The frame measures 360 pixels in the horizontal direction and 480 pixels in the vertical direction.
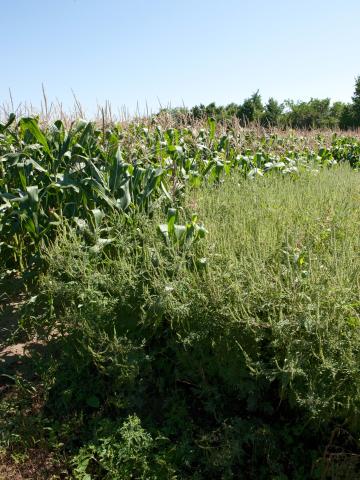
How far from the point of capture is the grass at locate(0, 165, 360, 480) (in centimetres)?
257

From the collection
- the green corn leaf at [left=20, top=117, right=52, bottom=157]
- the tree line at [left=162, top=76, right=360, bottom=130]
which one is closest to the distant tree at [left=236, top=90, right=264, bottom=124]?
the tree line at [left=162, top=76, right=360, bottom=130]

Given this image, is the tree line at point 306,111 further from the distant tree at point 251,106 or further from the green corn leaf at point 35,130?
the green corn leaf at point 35,130

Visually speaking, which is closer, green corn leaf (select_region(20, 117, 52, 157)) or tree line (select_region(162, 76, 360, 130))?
green corn leaf (select_region(20, 117, 52, 157))

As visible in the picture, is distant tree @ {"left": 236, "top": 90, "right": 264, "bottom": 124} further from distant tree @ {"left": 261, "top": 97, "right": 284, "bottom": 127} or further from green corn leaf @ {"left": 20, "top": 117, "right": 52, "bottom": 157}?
green corn leaf @ {"left": 20, "top": 117, "right": 52, "bottom": 157}

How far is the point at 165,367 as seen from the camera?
10.8 feet

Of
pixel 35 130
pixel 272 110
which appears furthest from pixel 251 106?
pixel 35 130

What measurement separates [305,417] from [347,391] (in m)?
0.43

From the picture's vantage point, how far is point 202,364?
2982 millimetres

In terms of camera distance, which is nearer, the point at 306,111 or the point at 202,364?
the point at 202,364

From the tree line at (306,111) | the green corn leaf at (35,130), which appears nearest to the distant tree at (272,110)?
the tree line at (306,111)

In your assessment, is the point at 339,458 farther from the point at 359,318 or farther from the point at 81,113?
the point at 81,113

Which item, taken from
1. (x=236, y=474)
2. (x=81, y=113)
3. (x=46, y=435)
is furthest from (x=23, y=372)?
(x=81, y=113)

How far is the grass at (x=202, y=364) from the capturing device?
2.57 m

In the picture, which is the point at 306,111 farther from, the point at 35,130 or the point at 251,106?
the point at 35,130
